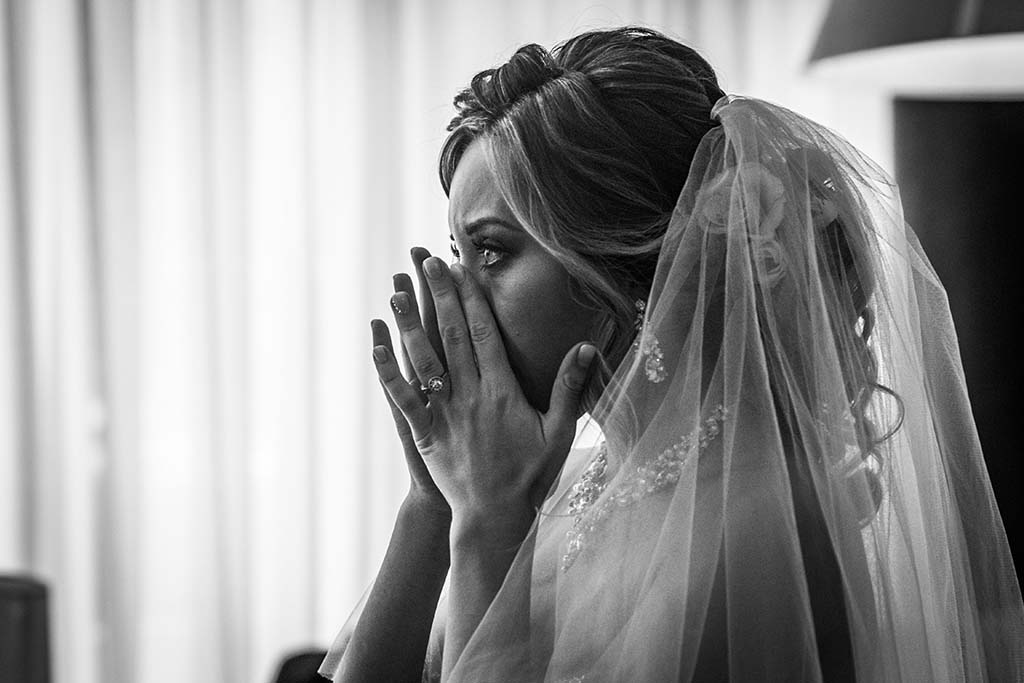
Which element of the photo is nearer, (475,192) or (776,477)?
(776,477)

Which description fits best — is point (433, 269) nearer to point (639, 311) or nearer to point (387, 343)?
point (387, 343)

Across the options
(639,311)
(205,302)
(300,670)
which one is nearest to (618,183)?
(639,311)

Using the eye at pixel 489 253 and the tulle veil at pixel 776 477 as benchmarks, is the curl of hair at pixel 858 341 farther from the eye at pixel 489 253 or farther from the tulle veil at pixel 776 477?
the eye at pixel 489 253

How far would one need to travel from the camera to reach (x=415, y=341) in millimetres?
1321

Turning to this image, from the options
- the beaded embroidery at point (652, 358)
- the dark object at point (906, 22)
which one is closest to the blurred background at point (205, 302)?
the dark object at point (906, 22)

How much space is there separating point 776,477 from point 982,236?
251 cm

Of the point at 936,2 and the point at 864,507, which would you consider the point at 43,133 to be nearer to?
the point at 936,2

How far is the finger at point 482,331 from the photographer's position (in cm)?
128

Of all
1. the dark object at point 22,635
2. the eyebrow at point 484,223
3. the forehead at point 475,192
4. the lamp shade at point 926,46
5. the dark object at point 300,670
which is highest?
the lamp shade at point 926,46

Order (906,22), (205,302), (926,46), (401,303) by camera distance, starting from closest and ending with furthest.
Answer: (401,303), (906,22), (926,46), (205,302)

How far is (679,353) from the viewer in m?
1.17

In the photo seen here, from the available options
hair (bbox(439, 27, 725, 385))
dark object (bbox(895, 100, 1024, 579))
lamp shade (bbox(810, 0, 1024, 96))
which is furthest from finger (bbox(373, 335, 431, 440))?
dark object (bbox(895, 100, 1024, 579))

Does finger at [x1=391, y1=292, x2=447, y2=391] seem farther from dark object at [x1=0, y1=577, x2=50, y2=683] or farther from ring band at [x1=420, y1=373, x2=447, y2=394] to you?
dark object at [x1=0, y1=577, x2=50, y2=683]

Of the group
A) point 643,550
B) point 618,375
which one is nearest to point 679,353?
point 618,375
